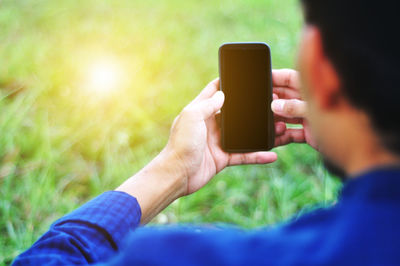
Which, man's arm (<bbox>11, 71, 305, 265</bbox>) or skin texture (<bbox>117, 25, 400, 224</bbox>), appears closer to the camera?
skin texture (<bbox>117, 25, 400, 224</bbox>)

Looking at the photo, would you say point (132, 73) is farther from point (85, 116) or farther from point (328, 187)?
point (328, 187)

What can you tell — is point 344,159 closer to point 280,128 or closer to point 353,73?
point 353,73

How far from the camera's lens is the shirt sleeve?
0.93 metres

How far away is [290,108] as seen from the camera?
4.46 ft

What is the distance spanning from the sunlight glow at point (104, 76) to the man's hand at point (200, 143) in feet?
3.91

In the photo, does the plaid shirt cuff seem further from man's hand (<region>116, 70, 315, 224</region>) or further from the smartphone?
the smartphone

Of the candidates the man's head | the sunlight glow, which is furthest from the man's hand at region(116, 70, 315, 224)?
the sunlight glow

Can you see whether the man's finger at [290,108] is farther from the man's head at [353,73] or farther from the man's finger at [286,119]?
the man's head at [353,73]

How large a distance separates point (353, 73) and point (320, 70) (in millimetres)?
54

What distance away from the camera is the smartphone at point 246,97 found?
4.69ft

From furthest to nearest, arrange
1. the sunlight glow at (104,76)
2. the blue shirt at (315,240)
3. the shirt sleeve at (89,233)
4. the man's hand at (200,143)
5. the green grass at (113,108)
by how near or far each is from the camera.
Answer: the sunlight glow at (104,76) → the green grass at (113,108) → the man's hand at (200,143) → the shirt sleeve at (89,233) → the blue shirt at (315,240)

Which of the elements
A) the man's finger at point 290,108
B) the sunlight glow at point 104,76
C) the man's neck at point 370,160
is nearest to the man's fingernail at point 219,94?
the man's finger at point 290,108

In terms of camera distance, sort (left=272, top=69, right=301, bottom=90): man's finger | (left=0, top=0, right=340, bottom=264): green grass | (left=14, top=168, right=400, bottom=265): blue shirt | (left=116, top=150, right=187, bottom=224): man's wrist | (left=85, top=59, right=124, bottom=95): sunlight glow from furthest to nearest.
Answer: (left=85, top=59, right=124, bottom=95): sunlight glow
(left=0, top=0, right=340, bottom=264): green grass
(left=272, top=69, right=301, bottom=90): man's finger
(left=116, top=150, right=187, bottom=224): man's wrist
(left=14, top=168, right=400, bottom=265): blue shirt

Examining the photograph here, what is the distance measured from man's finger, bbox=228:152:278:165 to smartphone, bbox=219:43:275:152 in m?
0.03
